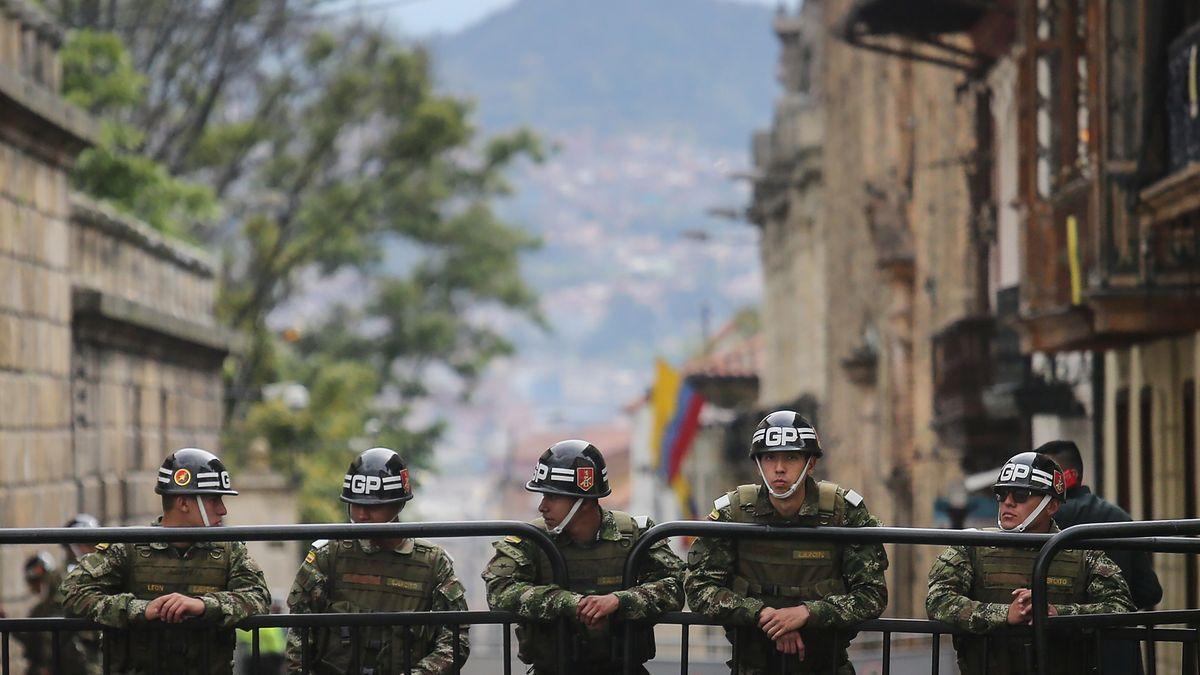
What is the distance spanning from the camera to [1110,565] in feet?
32.5

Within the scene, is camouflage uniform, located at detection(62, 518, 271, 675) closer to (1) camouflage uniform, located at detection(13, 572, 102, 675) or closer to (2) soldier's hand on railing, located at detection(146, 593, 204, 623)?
(2) soldier's hand on railing, located at detection(146, 593, 204, 623)

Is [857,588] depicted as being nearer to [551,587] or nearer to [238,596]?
[551,587]

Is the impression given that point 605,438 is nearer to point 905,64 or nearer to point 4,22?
point 905,64

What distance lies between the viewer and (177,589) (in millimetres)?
9984

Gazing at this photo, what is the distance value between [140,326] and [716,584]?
14.2m

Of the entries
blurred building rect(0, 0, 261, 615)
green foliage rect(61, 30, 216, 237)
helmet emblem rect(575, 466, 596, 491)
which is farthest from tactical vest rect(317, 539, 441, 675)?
green foliage rect(61, 30, 216, 237)

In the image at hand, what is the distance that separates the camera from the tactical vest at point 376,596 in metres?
9.79

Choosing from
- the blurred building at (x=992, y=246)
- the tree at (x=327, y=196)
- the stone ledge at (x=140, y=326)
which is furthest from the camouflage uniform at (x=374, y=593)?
the tree at (x=327, y=196)

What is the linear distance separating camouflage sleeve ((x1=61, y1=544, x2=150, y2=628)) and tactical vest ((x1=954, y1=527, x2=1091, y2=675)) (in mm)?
3270

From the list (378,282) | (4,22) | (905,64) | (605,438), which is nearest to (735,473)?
(378,282)

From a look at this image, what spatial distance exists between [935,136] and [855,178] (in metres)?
7.47

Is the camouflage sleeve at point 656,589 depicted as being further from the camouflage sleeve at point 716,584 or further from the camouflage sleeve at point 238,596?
the camouflage sleeve at point 238,596

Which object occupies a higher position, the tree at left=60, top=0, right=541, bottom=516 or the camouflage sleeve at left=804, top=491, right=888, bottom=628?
the tree at left=60, top=0, right=541, bottom=516

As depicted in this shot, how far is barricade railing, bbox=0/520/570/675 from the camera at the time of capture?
9258 mm
